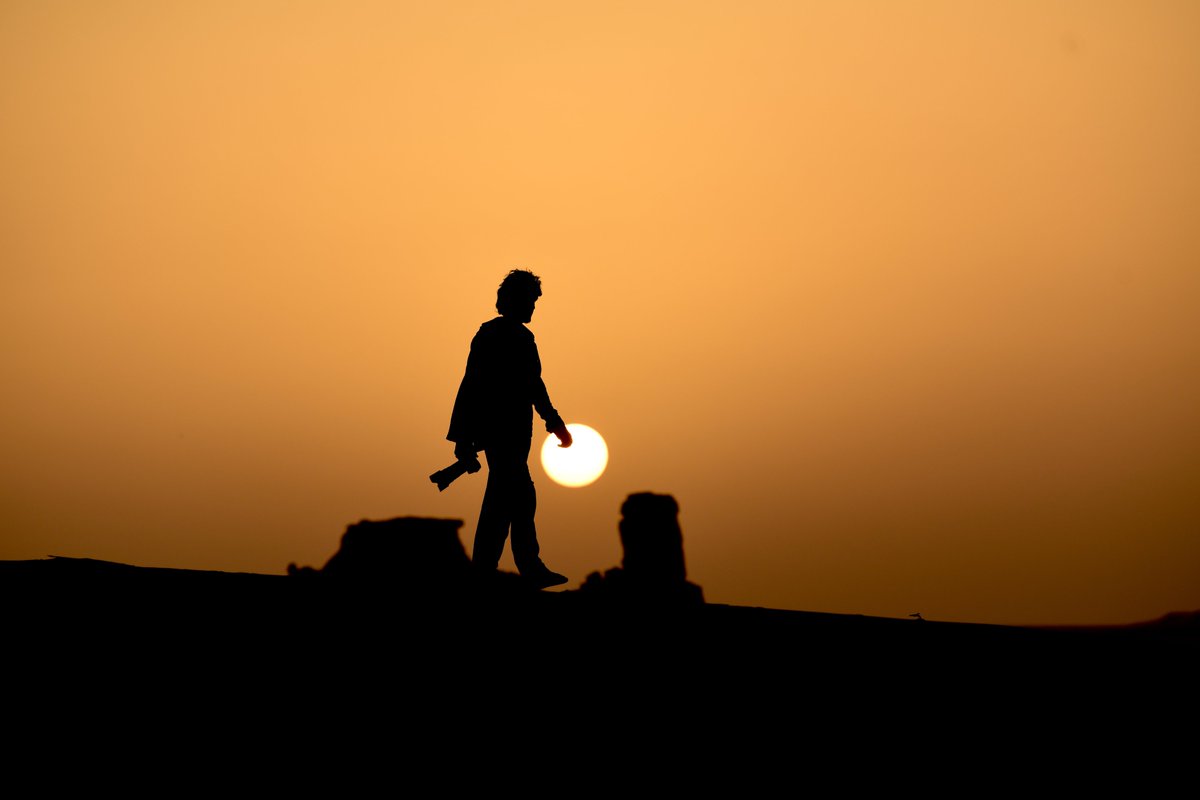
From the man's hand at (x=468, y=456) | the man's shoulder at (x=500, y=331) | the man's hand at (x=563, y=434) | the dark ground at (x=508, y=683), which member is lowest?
the dark ground at (x=508, y=683)

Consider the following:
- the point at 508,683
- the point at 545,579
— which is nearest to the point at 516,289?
the point at 545,579

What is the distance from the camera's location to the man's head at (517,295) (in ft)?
19.2

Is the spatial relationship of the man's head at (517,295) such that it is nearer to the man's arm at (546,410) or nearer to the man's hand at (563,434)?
the man's arm at (546,410)

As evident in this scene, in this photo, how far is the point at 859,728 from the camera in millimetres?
3338

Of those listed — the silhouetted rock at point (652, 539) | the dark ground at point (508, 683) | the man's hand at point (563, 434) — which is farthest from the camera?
the silhouetted rock at point (652, 539)

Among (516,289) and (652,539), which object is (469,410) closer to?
(516,289)

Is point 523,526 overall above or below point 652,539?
below

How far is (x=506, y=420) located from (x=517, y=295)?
2.73 feet

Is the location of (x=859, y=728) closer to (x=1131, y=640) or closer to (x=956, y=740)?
(x=956, y=740)

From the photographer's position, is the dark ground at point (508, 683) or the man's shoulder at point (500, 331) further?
the man's shoulder at point (500, 331)

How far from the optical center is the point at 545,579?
559cm

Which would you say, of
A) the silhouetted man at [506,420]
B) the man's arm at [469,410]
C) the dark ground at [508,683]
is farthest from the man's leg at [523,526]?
the dark ground at [508,683]

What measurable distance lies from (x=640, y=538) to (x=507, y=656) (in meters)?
11.7

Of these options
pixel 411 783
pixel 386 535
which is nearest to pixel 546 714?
pixel 411 783
